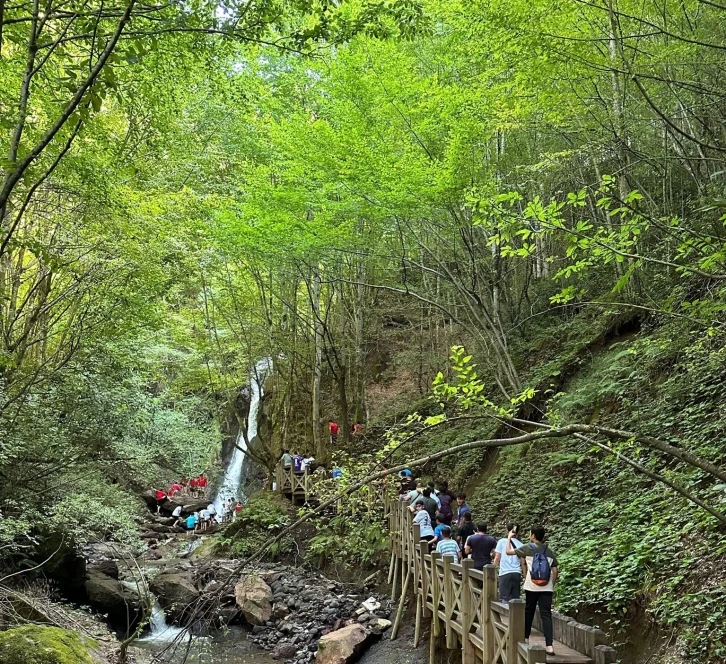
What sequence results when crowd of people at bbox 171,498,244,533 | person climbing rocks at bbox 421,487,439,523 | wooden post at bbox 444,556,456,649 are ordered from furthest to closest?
crowd of people at bbox 171,498,244,533 → person climbing rocks at bbox 421,487,439,523 → wooden post at bbox 444,556,456,649

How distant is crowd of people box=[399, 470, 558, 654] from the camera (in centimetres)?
569

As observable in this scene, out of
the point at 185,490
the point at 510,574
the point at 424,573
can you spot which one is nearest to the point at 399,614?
the point at 424,573

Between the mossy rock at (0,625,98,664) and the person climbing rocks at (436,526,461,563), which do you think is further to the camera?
the person climbing rocks at (436,526,461,563)

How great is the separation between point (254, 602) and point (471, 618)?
754cm

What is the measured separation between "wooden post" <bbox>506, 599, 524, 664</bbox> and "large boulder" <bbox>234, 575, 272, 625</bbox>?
8.53 metres

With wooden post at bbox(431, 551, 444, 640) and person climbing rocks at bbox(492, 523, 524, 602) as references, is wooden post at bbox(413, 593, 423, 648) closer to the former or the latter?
wooden post at bbox(431, 551, 444, 640)

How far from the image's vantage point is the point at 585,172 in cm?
1371

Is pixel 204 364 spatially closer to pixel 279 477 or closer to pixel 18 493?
A: pixel 279 477

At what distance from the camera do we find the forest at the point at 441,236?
16.1 feet

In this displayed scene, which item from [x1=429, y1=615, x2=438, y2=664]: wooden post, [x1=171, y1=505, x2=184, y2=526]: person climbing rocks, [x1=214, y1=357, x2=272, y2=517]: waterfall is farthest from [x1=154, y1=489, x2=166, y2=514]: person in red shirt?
[x1=429, y1=615, x2=438, y2=664]: wooden post

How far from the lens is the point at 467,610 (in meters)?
7.19

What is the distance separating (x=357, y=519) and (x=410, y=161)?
905 centimetres

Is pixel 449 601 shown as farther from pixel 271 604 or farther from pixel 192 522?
pixel 192 522

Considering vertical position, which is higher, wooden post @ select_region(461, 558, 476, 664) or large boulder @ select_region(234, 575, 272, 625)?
wooden post @ select_region(461, 558, 476, 664)
